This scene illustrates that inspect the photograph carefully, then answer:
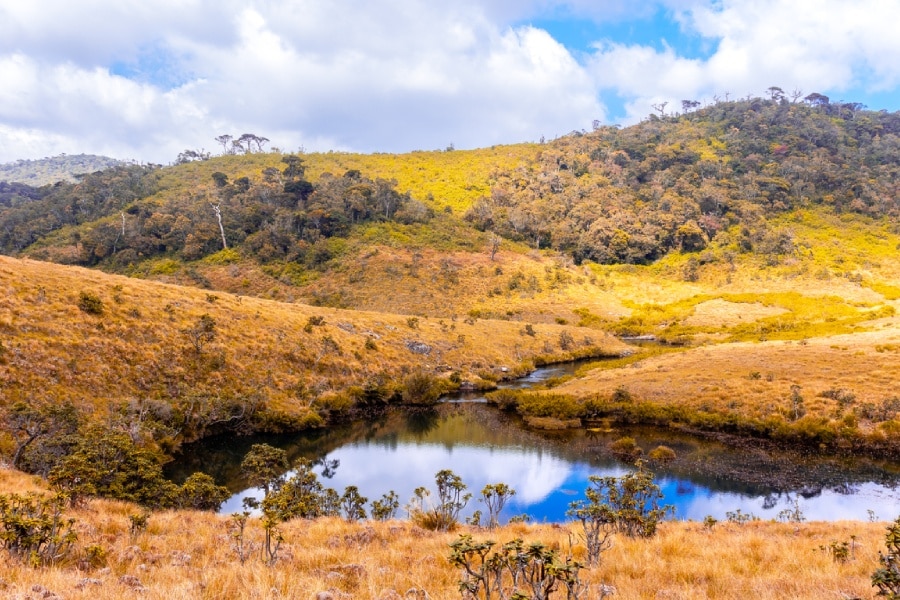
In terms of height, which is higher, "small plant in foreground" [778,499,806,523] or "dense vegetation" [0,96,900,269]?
"dense vegetation" [0,96,900,269]

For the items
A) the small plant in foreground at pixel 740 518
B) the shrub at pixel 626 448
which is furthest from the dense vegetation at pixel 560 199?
the small plant in foreground at pixel 740 518

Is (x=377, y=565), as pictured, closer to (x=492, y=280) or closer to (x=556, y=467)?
(x=556, y=467)

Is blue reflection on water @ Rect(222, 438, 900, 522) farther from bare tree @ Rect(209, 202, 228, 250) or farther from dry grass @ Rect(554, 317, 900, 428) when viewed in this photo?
bare tree @ Rect(209, 202, 228, 250)

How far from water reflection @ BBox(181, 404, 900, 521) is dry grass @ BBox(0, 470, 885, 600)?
9795 millimetres

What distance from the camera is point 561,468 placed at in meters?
27.1

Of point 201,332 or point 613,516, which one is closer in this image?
point 613,516

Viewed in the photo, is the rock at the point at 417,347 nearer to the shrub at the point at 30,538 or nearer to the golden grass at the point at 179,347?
the golden grass at the point at 179,347

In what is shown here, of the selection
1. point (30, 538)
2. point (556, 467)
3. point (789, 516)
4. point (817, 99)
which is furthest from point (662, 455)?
point (817, 99)

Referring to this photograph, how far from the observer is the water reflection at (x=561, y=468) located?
22.0 metres

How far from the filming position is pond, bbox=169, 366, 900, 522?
22.0 meters

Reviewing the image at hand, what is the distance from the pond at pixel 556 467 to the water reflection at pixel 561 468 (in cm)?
6

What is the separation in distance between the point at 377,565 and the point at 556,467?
816 inches

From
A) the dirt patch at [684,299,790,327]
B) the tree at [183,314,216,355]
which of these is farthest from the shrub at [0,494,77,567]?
the dirt patch at [684,299,790,327]

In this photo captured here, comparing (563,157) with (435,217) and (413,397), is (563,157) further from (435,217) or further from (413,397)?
(413,397)
